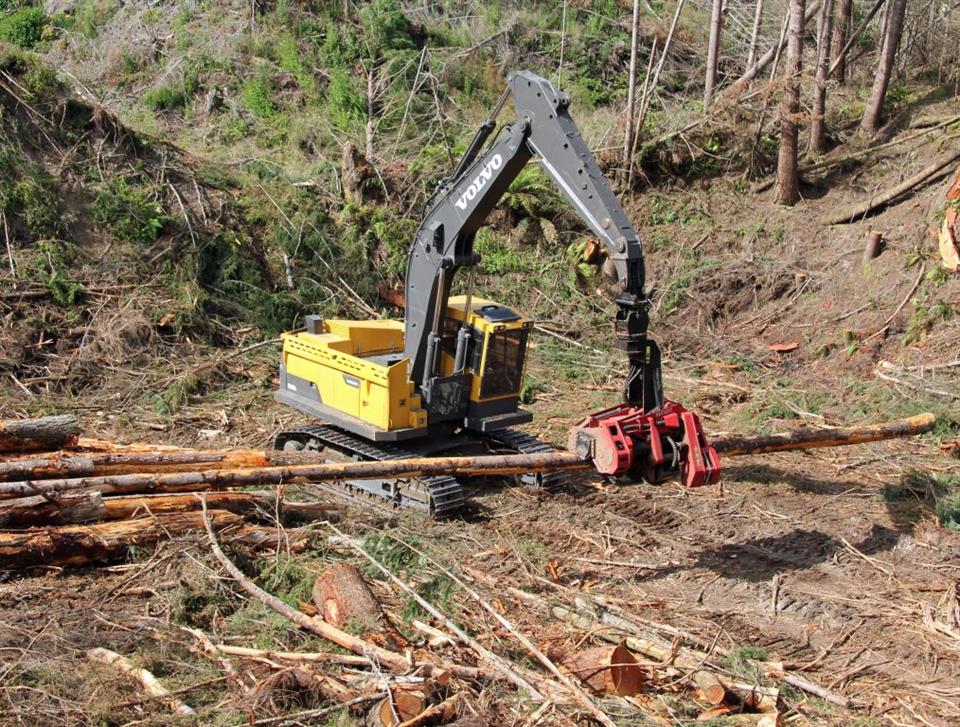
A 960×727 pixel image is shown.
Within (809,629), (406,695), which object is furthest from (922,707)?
(406,695)

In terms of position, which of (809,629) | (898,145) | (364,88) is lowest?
(809,629)

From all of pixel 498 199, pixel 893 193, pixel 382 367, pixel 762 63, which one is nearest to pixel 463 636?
pixel 382 367

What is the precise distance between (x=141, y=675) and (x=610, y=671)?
2.82 m

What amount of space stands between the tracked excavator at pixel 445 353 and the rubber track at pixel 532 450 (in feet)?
0.05

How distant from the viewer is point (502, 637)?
22.0 feet

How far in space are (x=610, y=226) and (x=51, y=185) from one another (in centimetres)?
1070

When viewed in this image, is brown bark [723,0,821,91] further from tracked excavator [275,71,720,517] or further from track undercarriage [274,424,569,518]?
track undercarriage [274,424,569,518]

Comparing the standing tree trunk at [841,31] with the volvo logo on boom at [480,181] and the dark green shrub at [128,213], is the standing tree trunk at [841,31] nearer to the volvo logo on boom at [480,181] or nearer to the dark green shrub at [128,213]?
the volvo logo on boom at [480,181]

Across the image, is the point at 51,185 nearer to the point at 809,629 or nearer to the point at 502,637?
the point at 502,637

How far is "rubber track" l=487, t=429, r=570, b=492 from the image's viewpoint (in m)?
10.1

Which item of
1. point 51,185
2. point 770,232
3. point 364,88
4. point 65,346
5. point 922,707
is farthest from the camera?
point 364,88

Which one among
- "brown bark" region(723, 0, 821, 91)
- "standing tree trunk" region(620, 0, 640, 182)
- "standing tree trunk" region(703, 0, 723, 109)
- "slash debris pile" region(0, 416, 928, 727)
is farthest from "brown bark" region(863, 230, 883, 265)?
"slash debris pile" region(0, 416, 928, 727)

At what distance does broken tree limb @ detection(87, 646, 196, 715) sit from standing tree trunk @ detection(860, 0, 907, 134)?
1632 cm

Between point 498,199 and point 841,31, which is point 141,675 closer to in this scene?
point 498,199
